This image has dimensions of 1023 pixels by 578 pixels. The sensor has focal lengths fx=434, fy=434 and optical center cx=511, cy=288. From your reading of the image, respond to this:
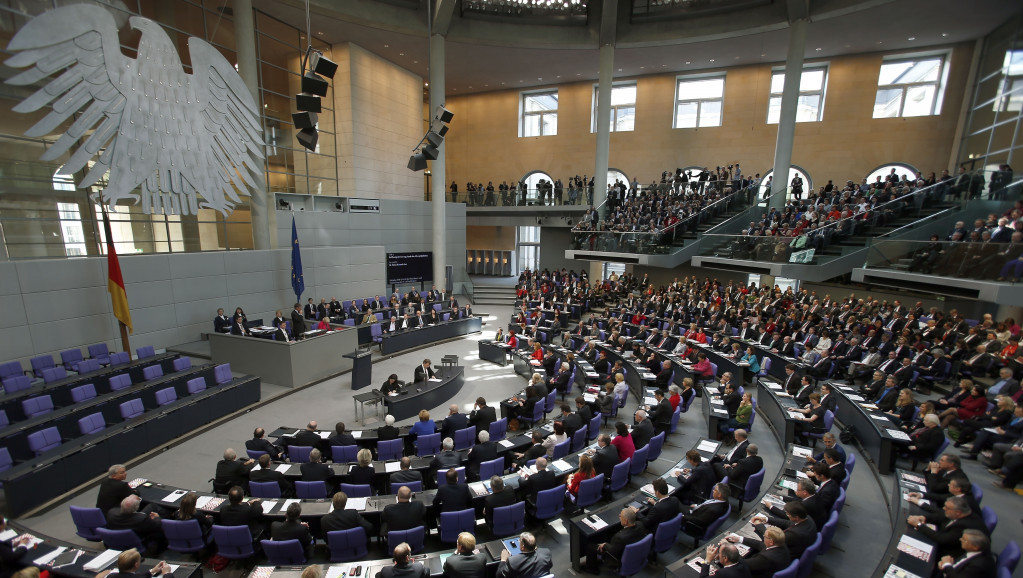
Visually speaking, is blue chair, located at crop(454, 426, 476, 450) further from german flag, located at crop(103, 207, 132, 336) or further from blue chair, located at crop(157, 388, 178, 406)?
german flag, located at crop(103, 207, 132, 336)

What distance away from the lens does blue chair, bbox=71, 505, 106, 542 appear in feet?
17.5

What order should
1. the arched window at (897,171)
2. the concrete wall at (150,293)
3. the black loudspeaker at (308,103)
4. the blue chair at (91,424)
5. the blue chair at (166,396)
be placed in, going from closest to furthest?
the blue chair at (91,424) < the blue chair at (166,396) < the concrete wall at (150,293) < the black loudspeaker at (308,103) < the arched window at (897,171)

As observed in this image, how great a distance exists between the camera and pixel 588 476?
20.0 ft

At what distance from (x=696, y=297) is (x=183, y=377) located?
16950mm

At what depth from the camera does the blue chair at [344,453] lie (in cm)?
714

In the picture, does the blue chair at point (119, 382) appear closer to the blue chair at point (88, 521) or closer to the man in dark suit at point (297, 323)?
the man in dark suit at point (297, 323)

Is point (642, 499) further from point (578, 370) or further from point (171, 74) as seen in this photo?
point (171, 74)

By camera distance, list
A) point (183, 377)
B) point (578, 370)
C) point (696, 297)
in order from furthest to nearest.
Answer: point (696, 297), point (578, 370), point (183, 377)

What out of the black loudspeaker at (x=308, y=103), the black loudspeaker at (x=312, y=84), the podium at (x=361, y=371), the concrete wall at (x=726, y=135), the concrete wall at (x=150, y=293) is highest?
the concrete wall at (x=726, y=135)

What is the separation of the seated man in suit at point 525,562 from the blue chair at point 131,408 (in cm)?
826

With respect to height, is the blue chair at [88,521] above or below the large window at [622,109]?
below

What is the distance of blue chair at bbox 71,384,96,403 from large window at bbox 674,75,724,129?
27581 mm

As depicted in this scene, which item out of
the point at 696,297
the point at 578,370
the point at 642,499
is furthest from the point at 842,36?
the point at 642,499

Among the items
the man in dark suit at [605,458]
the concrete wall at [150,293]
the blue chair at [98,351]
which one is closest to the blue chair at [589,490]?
the man in dark suit at [605,458]
